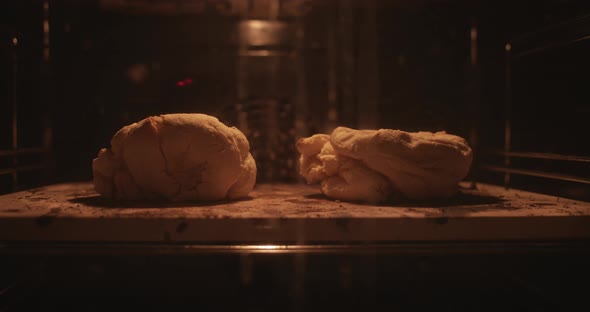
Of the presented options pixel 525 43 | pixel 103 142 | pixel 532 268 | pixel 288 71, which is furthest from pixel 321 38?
pixel 532 268

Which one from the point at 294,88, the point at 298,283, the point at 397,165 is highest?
the point at 294,88

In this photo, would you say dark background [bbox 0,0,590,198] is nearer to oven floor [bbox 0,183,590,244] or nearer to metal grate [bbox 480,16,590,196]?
metal grate [bbox 480,16,590,196]

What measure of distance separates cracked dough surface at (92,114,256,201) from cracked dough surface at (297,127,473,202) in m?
0.32

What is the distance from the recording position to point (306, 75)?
1.79 m

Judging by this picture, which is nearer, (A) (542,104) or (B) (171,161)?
(B) (171,161)

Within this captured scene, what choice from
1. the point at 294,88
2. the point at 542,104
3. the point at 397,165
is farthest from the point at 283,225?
the point at 542,104

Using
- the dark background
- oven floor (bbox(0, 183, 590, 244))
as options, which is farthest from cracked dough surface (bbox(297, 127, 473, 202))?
the dark background

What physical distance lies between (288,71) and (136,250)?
1097mm

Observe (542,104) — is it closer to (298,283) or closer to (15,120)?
(298,283)

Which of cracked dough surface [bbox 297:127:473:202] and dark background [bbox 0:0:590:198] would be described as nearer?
cracked dough surface [bbox 297:127:473:202]

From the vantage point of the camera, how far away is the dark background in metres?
1.64

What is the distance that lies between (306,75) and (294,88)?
0.07 m

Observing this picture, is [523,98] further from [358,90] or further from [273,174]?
[273,174]

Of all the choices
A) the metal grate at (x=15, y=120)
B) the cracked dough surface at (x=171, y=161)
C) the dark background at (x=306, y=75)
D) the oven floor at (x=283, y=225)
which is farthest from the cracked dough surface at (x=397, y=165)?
the metal grate at (x=15, y=120)
